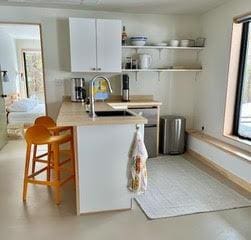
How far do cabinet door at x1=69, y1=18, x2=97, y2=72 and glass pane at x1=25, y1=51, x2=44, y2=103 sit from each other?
542cm

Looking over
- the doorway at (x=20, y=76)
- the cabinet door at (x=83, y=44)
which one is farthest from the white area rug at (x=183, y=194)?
the doorway at (x=20, y=76)

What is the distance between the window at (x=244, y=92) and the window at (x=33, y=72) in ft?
23.1

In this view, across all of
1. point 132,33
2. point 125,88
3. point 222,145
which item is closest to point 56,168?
point 125,88

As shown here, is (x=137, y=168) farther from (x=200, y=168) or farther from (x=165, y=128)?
(x=165, y=128)

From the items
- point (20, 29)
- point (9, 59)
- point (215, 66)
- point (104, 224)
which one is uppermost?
point (20, 29)

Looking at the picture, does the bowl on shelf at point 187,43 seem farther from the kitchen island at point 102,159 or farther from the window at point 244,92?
the kitchen island at point 102,159

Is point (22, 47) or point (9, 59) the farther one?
point (22, 47)

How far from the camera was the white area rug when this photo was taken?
2.56 m

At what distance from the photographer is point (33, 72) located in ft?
29.6

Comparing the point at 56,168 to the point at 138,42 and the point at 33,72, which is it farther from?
the point at 33,72

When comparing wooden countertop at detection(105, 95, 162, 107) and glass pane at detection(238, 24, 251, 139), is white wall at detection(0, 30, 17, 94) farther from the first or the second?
glass pane at detection(238, 24, 251, 139)

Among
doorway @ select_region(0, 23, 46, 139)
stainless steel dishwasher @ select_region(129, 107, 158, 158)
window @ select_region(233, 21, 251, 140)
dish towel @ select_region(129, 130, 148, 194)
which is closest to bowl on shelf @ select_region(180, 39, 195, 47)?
window @ select_region(233, 21, 251, 140)

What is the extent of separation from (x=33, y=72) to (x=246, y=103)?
7.59m

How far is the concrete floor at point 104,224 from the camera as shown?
213cm
